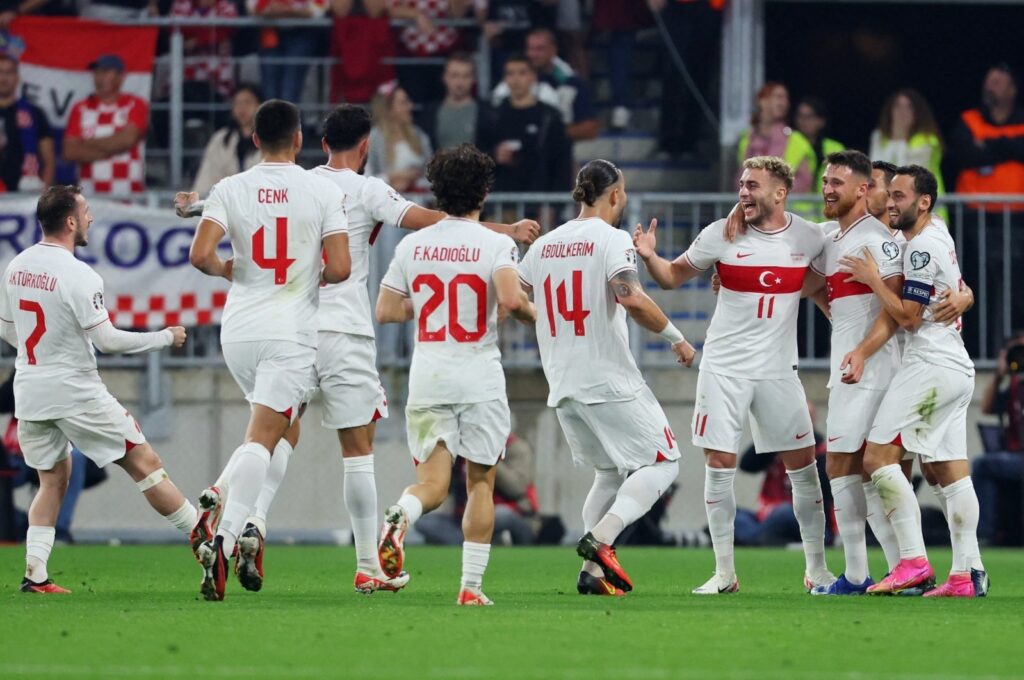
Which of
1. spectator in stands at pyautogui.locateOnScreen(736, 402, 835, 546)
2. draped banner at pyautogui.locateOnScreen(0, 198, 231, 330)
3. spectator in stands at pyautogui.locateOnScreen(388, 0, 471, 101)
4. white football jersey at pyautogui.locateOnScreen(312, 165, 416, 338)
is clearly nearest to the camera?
white football jersey at pyautogui.locateOnScreen(312, 165, 416, 338)

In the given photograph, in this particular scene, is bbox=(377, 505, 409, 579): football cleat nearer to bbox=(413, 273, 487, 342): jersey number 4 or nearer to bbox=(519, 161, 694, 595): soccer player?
bbox=(413, 273, 487, 342): jersey number 4

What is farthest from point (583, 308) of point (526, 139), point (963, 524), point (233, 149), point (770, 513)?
point (233, 149)

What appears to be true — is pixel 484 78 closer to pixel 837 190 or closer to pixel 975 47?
pixel 975 47

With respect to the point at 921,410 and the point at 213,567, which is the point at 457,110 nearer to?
the point at 921,410

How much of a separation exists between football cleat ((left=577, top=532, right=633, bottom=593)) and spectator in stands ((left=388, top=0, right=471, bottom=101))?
9.78 meters

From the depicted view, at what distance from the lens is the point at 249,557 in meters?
8.95

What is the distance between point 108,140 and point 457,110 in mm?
3116

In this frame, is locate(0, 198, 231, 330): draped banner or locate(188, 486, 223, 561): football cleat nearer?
locate(188, 486, 223, 561): football cleat

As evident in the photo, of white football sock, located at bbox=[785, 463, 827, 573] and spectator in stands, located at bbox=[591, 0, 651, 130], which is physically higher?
spectator in stands, located at bbox=[591, 0, 651, 130]

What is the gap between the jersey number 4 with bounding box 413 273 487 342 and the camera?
29.7 ft

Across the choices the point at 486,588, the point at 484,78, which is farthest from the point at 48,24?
the point at 486,588

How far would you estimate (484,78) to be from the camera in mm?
18922

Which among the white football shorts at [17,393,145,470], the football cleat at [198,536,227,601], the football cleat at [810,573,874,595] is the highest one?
the white football shorts at [17,393,145,470]

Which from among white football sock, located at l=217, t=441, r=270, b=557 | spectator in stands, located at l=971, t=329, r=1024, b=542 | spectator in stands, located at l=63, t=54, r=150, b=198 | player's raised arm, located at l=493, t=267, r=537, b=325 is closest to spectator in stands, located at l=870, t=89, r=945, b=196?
spectator in stands, located at l=971, t=329, r=1024, b=542
